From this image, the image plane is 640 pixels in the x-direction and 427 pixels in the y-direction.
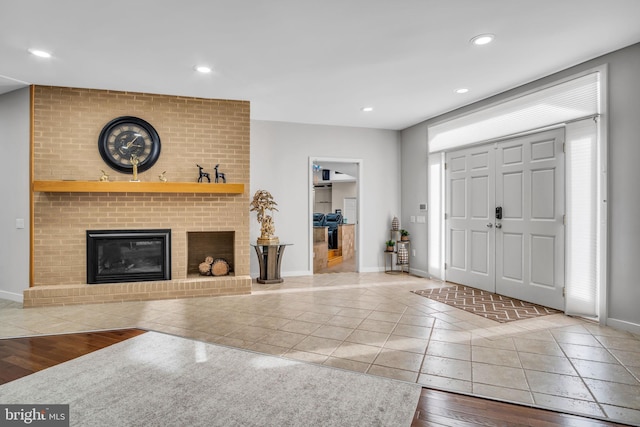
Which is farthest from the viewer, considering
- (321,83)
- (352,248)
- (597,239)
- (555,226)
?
(352,248)

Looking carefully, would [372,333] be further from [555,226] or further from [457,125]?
[457,125]

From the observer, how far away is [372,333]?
136 inches

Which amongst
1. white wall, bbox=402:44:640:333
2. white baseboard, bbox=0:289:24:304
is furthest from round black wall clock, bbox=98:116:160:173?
white wall, bbox=402:44:640:333

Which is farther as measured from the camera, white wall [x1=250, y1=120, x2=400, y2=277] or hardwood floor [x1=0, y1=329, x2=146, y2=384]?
white wall [x1=250, y1=120, x2=400, y2=277]

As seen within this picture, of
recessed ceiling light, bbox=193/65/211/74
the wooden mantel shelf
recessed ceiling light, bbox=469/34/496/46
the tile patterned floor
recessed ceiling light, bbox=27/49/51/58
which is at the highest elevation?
recessed ceiling light, bbox=193/65/211/74

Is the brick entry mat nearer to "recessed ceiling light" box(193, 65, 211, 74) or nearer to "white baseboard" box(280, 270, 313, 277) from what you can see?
"white baseboard" box(280, 270, 313, 277)

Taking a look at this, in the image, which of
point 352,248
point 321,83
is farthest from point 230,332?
point 352,248

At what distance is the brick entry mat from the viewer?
4066mm

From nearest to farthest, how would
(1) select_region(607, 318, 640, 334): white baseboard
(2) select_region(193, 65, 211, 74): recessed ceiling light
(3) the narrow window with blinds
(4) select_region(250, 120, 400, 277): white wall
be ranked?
(1) select_region(607, 318, 640, 334): white baseboard
(3) the narrow window with blinds
(2) select_region(193, 65, 211, 74): recessed ceiling light
(4) select_region(250, 120, 400, 277): white wall

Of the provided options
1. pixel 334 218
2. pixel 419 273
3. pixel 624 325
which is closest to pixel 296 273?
pixel 419 273

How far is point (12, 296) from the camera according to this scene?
4.83m

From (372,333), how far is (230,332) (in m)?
1.35

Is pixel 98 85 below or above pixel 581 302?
above
